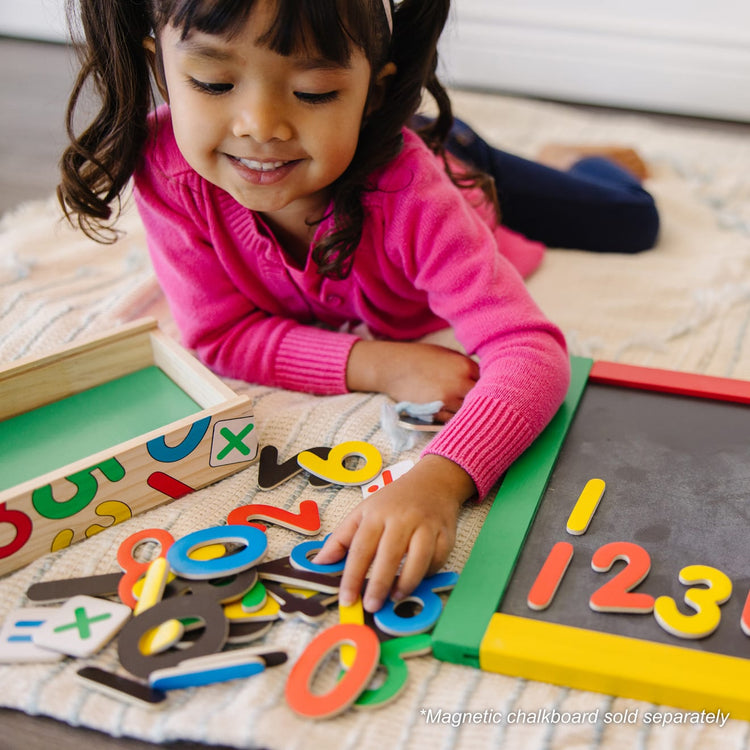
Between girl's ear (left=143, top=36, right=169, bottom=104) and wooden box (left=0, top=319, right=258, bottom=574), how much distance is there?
0.77ft

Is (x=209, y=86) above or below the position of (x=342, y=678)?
above

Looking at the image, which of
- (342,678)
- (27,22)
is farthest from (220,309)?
(27,22)

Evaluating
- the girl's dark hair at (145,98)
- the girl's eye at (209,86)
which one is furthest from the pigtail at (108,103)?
the girl's eye at (209,86)

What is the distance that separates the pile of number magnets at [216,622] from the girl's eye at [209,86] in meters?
0.36

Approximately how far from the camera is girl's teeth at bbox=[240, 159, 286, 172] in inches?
31.7

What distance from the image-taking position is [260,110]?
73 cm

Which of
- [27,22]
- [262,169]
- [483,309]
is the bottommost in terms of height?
[27,22]

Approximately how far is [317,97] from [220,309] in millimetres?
303

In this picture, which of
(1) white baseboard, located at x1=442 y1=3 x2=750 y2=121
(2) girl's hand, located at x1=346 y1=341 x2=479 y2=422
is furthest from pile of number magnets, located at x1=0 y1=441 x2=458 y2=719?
(1) white baseboard, located at x1=442 y1=3 x2=750 y2=121

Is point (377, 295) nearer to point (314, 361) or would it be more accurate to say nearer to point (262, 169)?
point (314, 361)

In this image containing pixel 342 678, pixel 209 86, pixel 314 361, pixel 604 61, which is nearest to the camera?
pixel 342 678

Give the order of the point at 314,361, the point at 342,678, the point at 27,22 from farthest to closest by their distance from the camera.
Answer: the point at 27,22, the point at 314,361, the point at 342,678

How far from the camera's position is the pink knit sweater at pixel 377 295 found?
0.82 m

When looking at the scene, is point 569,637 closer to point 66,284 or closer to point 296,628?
point 296,628
